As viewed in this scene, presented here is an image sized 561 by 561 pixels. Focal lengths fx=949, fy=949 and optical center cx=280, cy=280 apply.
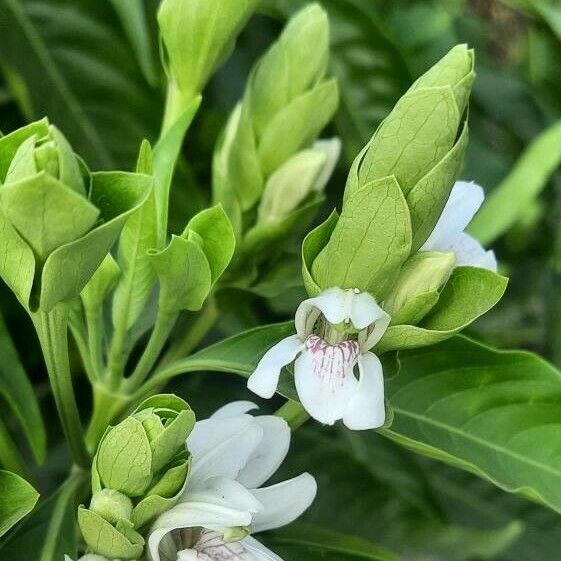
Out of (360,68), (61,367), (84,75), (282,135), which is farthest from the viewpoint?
(360,68)

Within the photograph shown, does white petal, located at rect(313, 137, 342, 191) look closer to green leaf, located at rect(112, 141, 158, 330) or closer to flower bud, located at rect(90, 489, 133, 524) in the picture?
green leaf, located at rect(112, 141, 158, 330)

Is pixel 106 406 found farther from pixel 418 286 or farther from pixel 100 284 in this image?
pixel 418 286

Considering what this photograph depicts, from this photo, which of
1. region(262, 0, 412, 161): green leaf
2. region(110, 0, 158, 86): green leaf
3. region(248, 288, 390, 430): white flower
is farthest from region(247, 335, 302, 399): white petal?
region(262, 0, 412, 161): green leaf

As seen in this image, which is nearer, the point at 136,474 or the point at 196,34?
the point at 136,474

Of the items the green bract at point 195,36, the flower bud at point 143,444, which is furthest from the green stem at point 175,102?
the flower bud at point 143,444

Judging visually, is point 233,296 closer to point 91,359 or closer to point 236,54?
point 91,359

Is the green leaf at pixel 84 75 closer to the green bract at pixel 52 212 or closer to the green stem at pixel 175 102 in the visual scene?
the green stem at pixel 175 102

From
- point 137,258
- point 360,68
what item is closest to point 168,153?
point 137,258
